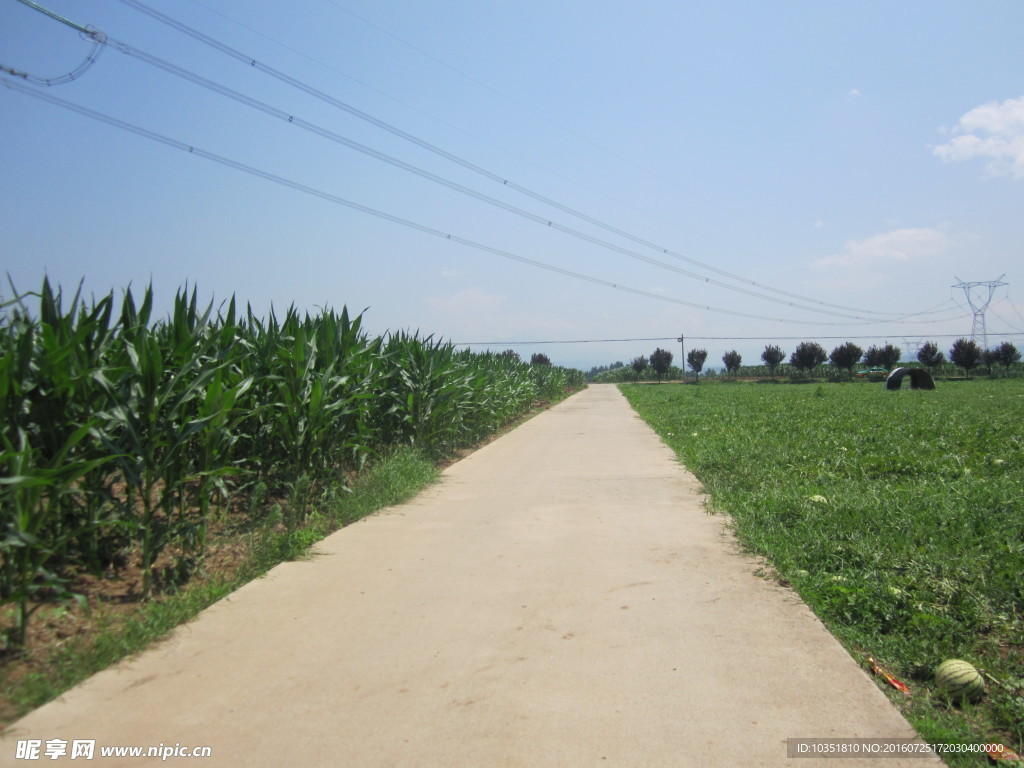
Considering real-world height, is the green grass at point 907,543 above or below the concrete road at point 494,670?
above

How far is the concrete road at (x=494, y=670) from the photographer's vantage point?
2668 mm

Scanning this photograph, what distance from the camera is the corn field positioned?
3.40 meters

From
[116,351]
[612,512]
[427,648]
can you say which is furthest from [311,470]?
[427,648]

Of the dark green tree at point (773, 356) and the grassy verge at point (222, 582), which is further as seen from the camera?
the dark green tree at point (773, 356)

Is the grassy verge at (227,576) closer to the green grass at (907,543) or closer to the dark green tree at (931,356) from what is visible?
the green grass at (907,543)

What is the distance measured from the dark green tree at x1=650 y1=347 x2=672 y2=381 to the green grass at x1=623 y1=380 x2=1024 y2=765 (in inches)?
2721

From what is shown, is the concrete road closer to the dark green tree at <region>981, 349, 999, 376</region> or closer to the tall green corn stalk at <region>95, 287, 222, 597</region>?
the tall green corn stalk at <region>95, 287, 222, 597</region>

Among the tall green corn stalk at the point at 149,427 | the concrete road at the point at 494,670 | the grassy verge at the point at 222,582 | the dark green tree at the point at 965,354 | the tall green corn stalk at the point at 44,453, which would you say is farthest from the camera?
the dark green tree at the point at 965,354

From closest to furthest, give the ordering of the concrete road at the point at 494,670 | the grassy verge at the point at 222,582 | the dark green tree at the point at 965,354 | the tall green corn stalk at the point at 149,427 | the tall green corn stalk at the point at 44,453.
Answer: the concrete road at the point at 494,670 → the grassy verge at the point at 222,582 → the tall green corn stalk at the point at 44,453 → the tall green corn stalk at the point at 149,427 → the dark green tree at the point at 965,354

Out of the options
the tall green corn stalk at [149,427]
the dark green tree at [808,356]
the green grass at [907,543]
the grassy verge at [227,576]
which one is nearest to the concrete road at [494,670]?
the grassy verge at [227,576]

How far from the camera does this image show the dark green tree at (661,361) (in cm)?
8000

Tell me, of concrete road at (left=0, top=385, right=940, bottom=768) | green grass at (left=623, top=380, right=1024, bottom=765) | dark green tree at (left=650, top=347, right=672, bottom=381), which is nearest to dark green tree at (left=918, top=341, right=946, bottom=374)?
dark green tree at (left=650, top=347, right=672, bottom=381)

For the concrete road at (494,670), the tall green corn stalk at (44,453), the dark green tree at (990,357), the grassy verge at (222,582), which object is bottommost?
the concrete road at (494,670)

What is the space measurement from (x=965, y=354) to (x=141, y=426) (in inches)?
3029
